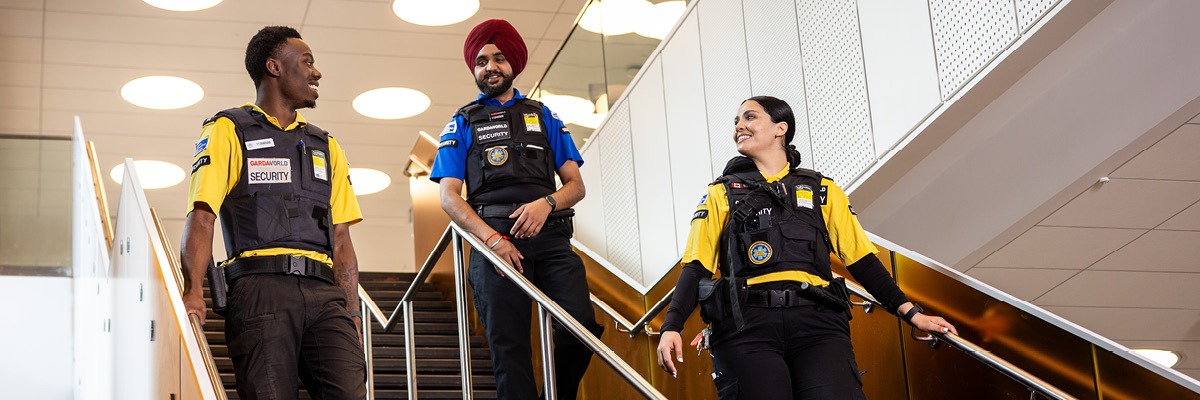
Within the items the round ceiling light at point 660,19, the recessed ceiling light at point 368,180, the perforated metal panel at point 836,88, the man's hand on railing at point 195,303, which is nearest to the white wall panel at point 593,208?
the round ceiling light at point 660,19

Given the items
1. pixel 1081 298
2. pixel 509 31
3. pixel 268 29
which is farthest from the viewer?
pixel 1081 298

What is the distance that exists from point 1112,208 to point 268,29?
5.23 m

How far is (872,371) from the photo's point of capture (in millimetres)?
3926

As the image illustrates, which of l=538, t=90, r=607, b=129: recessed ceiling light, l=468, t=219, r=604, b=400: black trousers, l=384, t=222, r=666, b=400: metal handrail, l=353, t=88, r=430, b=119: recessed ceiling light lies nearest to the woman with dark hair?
l=384, t=222, r=666, b=400: metal handrail

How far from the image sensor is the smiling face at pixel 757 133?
347 centimetres

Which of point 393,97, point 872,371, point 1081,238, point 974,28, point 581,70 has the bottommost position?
point 872,371

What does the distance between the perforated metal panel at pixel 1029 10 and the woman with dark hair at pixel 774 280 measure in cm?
89

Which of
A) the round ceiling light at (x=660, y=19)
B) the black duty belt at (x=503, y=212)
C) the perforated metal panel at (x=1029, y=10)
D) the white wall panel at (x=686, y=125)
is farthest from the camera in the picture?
the round ceiling light at (x=660, y=19)

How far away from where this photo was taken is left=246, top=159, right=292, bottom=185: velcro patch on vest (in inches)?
125

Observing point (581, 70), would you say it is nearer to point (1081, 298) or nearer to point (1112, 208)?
point (1112, 208)

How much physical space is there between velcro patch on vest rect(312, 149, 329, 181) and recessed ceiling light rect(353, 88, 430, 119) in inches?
346

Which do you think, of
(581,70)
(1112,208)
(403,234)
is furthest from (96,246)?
(403,234)

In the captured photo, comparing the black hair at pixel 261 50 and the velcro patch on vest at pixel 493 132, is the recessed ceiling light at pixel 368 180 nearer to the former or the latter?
the velcro patch on vest at pixel 493 132

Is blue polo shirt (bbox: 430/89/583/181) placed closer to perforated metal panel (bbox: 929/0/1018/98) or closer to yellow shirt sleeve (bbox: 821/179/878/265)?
yellow shirt sleeve (bbox: 821/179/878/265)
